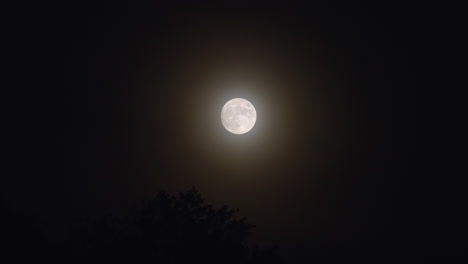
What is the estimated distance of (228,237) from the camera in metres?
20.4

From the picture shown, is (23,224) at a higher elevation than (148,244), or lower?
lower

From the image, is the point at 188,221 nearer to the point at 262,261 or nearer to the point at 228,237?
the point at 228,237

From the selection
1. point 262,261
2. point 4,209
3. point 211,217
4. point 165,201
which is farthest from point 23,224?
point 262,261

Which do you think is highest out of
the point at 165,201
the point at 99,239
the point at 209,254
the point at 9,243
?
the point at 165,201

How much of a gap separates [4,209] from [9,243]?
1.39 meters

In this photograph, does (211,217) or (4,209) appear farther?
(211,217)

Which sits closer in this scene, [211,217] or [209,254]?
[209,254]

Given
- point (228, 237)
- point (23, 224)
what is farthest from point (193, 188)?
point (23, 224)

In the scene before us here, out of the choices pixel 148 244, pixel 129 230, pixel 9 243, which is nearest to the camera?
pixel 9 243

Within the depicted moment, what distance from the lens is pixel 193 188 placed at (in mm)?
21125

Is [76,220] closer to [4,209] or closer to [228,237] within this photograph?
[4,209]

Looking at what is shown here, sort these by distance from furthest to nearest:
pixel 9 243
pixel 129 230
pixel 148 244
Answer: pixel 129 230 → pixel 148 244 → pixel 9 243

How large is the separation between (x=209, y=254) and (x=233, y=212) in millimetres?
2672

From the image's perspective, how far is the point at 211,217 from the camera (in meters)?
20.7
